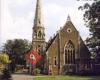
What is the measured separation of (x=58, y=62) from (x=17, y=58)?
30.8m

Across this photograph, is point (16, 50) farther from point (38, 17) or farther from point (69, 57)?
point (69, 57)

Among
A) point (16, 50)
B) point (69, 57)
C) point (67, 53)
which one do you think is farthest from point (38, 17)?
point (16, 50)

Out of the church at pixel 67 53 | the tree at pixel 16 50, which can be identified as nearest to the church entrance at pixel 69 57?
the church at pixel 67 53

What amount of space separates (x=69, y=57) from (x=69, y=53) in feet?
2.52

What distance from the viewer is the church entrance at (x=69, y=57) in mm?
72756

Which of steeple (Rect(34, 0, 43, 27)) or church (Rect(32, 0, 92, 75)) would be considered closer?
church (Rect(32, 0, 92, 75))

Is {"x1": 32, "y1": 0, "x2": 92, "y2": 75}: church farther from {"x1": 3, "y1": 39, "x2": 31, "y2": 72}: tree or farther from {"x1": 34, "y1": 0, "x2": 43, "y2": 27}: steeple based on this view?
{"x1": 3, "y1": 39, "x2": 31, "y2": 72}: tree

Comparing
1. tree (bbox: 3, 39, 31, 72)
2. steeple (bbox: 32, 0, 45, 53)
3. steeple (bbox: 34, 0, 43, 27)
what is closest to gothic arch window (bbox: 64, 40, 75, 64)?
steeple (bbox: 32, 0, 45, 53)

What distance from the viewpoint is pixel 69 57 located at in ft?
241

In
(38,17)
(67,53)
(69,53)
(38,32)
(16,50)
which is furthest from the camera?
(16,50)

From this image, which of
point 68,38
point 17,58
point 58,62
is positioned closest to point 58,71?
point 58,62

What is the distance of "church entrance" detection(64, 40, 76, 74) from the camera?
72756mm

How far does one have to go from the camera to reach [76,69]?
72438 millimetres

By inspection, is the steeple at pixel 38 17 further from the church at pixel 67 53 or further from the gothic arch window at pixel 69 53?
the gothic arch window at pixel 69 53
